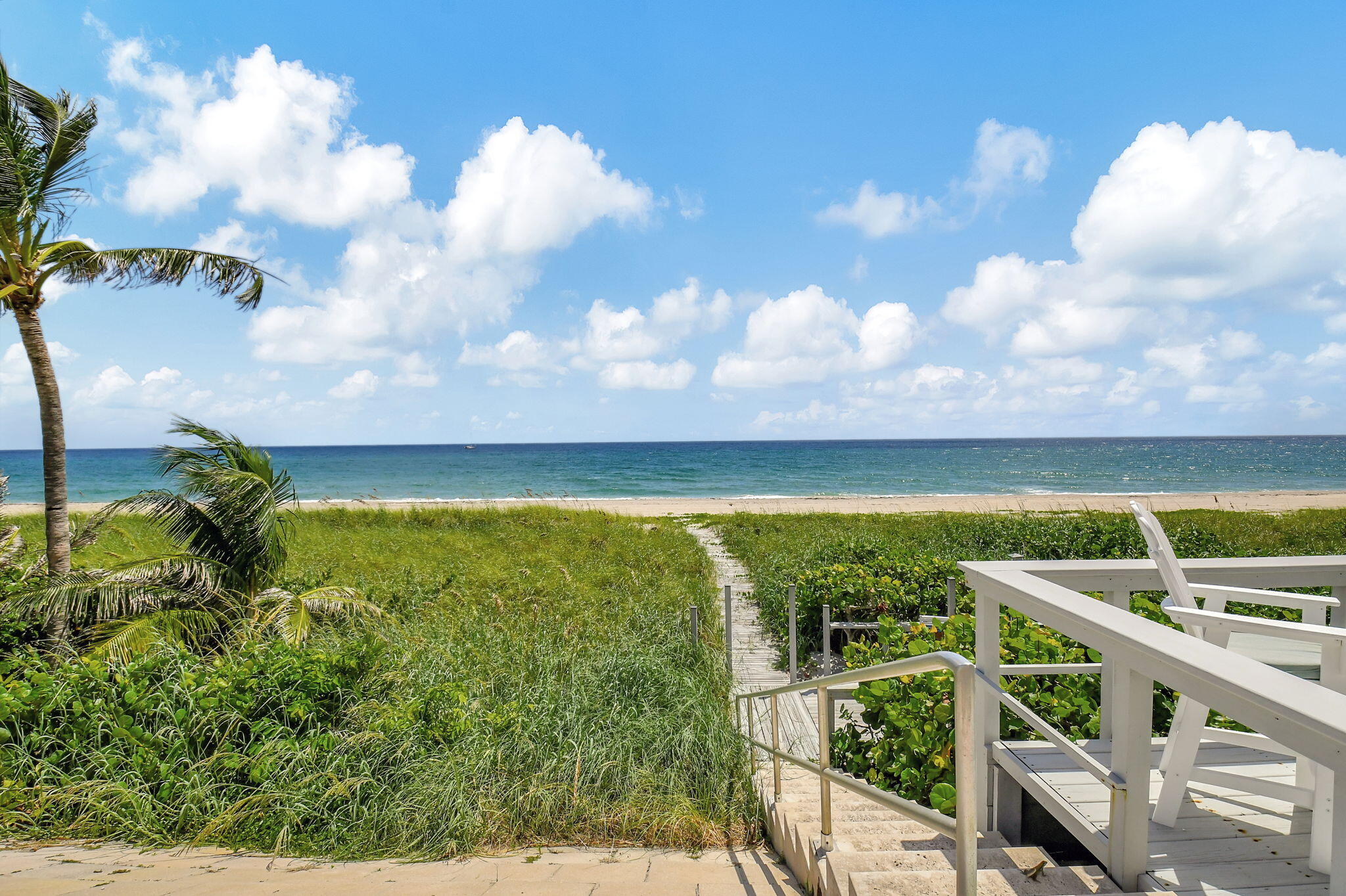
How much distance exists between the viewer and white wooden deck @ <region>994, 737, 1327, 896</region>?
1.99 m

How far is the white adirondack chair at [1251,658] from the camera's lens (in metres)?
1.98

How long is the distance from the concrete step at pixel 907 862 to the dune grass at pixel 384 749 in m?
1.73

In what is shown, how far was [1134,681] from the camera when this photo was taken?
188 centimetres

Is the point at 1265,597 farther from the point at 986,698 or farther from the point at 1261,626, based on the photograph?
the point at 986,698

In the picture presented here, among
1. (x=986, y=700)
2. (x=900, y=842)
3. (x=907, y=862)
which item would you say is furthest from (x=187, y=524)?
(x=986, y=700)

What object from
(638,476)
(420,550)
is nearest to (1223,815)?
(420,550)

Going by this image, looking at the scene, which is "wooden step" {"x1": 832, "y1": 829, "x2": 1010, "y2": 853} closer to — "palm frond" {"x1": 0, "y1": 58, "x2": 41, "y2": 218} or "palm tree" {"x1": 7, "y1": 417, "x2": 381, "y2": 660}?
"palm tree" {"x1": 7, "y1": 417, "x2": 381, "y2": 660}

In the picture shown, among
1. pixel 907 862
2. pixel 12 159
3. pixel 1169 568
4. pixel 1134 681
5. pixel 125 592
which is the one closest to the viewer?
pixel 1134 681

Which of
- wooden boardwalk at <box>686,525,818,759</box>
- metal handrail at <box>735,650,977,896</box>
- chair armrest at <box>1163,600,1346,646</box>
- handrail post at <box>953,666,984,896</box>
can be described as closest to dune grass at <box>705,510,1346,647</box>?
wooden boardwalk at <box>686,525,818,759</box>

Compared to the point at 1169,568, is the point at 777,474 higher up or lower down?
lower down

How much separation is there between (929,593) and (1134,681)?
6.33m

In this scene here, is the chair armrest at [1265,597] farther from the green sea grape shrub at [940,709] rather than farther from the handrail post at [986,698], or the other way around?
the green sea grape shrub at [940,709]

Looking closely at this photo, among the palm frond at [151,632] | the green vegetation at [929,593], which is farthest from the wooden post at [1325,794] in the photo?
the palm frond at [151,632]

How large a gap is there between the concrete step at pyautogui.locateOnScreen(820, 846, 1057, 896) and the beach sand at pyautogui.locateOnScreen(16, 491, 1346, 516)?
23198 millimetres
